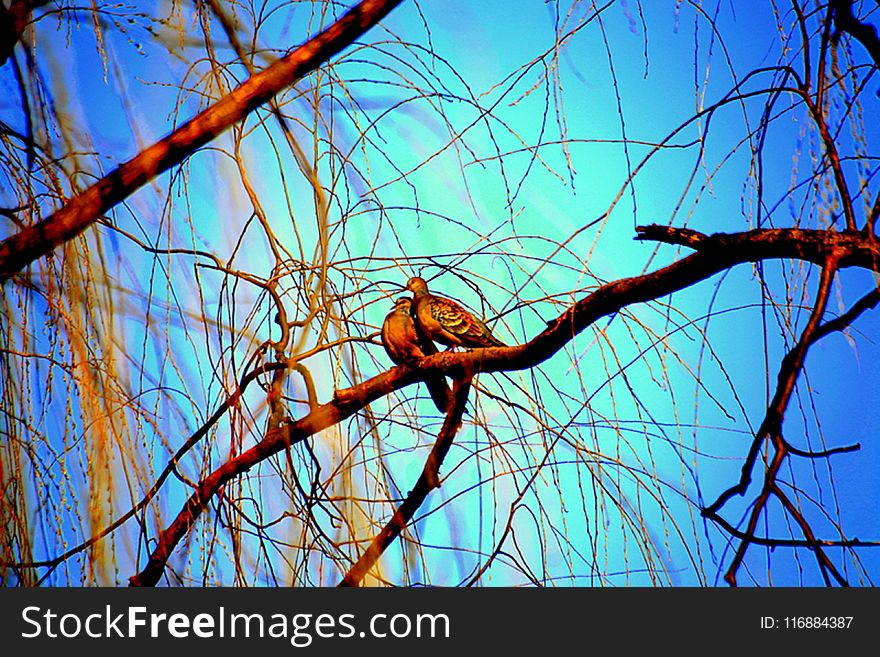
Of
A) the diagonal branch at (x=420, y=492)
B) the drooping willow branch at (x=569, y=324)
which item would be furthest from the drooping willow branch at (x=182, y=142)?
the diagonal branch at (x=420, y=492)

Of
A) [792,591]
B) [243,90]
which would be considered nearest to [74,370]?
[243,90]

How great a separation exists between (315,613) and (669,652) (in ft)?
1.24

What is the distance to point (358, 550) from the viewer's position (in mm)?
796

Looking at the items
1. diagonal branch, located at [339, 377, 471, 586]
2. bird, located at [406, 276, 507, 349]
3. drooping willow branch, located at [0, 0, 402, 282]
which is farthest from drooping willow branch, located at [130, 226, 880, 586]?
drooping willow branch, located at [0, 0, 402, 282]

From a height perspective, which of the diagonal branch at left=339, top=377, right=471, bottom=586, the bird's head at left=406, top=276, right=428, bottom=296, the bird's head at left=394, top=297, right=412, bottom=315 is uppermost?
the bird's head at left=394, top=297, right=412, bottom=315

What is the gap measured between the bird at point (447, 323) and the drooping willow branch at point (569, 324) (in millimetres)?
147

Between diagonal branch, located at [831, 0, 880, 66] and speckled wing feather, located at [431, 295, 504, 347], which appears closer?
diagonal branch, located at [831, 0, 880, 66]

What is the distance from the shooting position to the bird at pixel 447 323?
4.08 ft

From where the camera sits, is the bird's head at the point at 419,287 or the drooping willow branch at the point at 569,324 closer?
the drooping willow branch at the point at 569,324

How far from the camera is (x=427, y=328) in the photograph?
1308 millimetres

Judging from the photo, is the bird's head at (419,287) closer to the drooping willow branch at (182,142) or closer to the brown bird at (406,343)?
the brown bird at (406,343)

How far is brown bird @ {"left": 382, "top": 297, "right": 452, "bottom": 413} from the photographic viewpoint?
3.91ft

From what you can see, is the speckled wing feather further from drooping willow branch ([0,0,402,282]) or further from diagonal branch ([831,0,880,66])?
diagonal branch ([831,0,880,66])

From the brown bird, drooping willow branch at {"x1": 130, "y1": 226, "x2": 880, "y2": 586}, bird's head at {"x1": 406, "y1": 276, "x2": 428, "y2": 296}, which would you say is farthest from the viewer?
the brown bird
